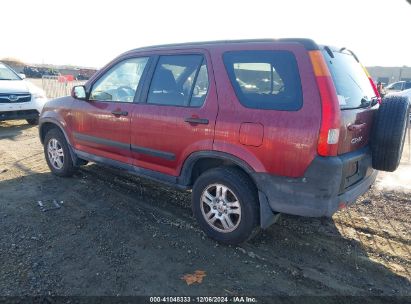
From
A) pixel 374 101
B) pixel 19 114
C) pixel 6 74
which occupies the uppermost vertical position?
pixel 6 74

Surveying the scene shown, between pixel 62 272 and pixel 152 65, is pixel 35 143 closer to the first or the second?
pixel 152 65

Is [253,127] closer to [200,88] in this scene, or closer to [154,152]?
[200,88]

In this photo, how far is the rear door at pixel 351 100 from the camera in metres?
3.00

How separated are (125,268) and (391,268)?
2.43 meters

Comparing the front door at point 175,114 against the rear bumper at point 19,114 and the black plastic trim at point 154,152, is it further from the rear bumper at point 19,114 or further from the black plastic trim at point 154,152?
the rear bumper at point 19,114

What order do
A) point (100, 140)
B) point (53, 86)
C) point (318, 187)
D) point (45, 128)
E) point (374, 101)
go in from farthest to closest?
point (53, 86) < point (45, 128) < point (100, 140) < point (374, 101) < point (318, 187)

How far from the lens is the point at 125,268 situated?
122 inches

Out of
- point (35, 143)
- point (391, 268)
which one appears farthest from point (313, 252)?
point (35, 143)

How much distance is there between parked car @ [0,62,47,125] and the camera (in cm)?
866

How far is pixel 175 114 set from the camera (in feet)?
12.2

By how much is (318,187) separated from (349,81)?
1.12m

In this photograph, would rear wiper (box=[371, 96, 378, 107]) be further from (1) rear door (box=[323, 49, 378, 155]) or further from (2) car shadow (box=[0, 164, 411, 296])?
(2) car shadow (box=[0, 164, 411, 296])

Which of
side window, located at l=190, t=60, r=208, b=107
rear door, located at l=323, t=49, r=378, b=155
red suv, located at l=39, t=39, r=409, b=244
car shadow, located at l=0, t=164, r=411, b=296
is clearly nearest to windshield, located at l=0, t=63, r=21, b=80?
car shadow, located at l=0, t=164, r=411, b=296

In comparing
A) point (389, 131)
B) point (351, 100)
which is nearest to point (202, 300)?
point (351, 100)
